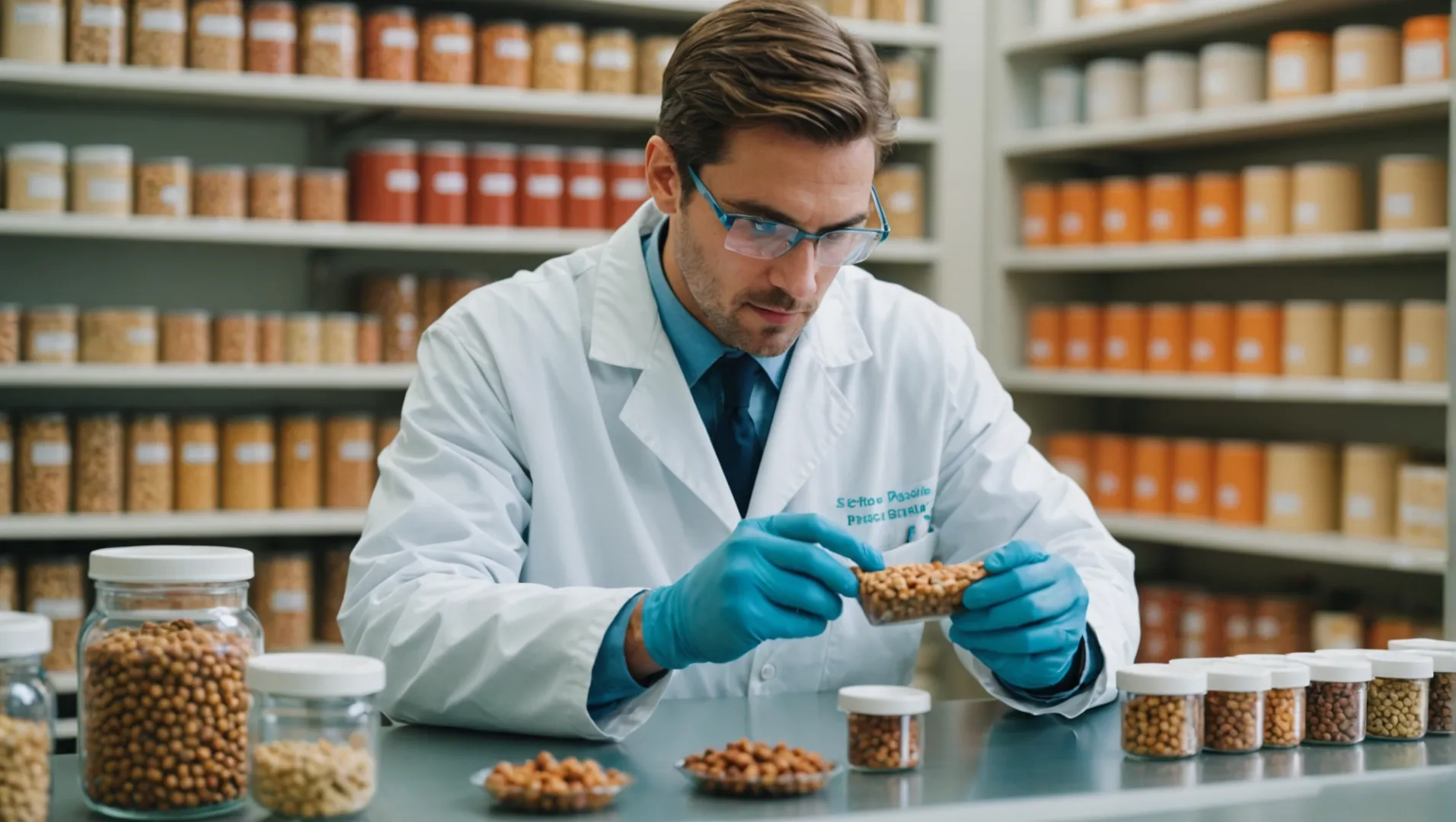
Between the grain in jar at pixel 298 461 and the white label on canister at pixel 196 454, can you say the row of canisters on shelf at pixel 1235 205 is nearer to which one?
the grain in jar at pixel 298 461

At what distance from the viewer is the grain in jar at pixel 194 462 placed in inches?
128

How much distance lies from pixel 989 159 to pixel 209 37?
194cm

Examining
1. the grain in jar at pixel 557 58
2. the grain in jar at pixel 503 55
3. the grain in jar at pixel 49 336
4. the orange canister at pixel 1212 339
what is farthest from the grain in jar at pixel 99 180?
the orange canister at pixel 1212 339

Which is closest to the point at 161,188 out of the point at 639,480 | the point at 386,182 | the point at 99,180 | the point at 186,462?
the point at 99,180

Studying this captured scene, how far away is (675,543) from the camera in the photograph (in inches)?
70.8

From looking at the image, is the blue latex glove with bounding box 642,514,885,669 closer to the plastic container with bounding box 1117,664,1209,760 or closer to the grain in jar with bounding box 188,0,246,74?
the plastic container with bounding box 1117,664,1209,760

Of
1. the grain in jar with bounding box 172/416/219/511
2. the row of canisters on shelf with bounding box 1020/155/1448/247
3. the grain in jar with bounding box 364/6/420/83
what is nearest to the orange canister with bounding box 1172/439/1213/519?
the row of canisters on shelf with bounding box 1020/155/1448/247

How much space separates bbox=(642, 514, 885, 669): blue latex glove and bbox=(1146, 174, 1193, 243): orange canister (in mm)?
2541

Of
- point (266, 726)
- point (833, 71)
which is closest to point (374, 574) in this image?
point (266, 726)

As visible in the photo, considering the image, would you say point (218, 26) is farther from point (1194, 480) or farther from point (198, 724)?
point (198, 724)

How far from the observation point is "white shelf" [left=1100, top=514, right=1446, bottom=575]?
3.12 meters

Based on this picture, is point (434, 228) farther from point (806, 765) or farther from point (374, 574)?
point (806, 765)

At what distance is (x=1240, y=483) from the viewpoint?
3514mm

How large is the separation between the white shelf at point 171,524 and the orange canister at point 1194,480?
1.86 m
